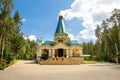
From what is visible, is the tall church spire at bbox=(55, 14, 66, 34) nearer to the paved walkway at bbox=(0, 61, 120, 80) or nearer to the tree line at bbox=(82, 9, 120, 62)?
the tree line at bbox=(82, 9, 120, 62)

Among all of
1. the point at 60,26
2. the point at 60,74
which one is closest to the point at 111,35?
the point at 60,26

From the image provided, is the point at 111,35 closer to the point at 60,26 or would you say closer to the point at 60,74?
the point at 60,26

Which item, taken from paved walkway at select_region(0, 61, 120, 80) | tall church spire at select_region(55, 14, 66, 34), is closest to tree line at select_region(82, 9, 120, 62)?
tall church spire at select_region(55, 14, 66, 34)

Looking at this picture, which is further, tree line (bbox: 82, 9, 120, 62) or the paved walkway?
tree line (bbox: 82, 9, 120, 62)

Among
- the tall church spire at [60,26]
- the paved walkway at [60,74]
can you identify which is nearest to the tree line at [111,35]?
the tall church spire at [60,26]

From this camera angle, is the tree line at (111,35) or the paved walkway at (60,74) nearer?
the paved walkway at (60,74)

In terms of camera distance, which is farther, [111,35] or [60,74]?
[111,35]

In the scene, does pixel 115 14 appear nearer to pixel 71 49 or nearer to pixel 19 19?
pixel 71 49

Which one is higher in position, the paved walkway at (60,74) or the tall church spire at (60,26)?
the tall church spire at (60,26)

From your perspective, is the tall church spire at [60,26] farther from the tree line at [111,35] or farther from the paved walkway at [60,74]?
the paved walkway at [60,74]

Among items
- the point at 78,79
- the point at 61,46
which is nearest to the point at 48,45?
the point at 61,46

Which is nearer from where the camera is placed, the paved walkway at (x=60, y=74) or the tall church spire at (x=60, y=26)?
the paved walkway at (x=60, y=74)

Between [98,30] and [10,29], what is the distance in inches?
1285

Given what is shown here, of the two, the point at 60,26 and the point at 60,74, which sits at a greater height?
the point at 60,26
